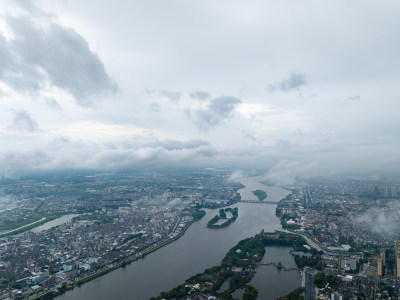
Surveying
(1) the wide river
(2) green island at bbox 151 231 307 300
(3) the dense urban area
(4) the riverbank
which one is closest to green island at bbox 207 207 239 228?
(3) the dense urban area

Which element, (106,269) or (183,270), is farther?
(106,269)

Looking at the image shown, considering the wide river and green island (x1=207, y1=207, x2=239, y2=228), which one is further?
green island (x1=207, y1=207, x2=239, y2=228)

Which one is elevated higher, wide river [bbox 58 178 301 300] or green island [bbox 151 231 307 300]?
green island [bbox 151 231 307 300]

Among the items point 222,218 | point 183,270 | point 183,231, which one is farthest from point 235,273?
point 222,218

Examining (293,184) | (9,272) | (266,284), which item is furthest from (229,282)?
(293,184)

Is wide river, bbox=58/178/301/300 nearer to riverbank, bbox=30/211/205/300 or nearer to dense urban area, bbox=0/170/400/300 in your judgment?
riverbank, bbox=30/211/205/300

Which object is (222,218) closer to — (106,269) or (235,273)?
(235,273)

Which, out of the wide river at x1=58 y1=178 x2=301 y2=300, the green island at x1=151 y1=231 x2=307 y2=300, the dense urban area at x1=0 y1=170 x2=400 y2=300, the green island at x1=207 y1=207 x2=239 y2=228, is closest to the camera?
the green island at x1=151 y1=231 x2=307 y2=300
